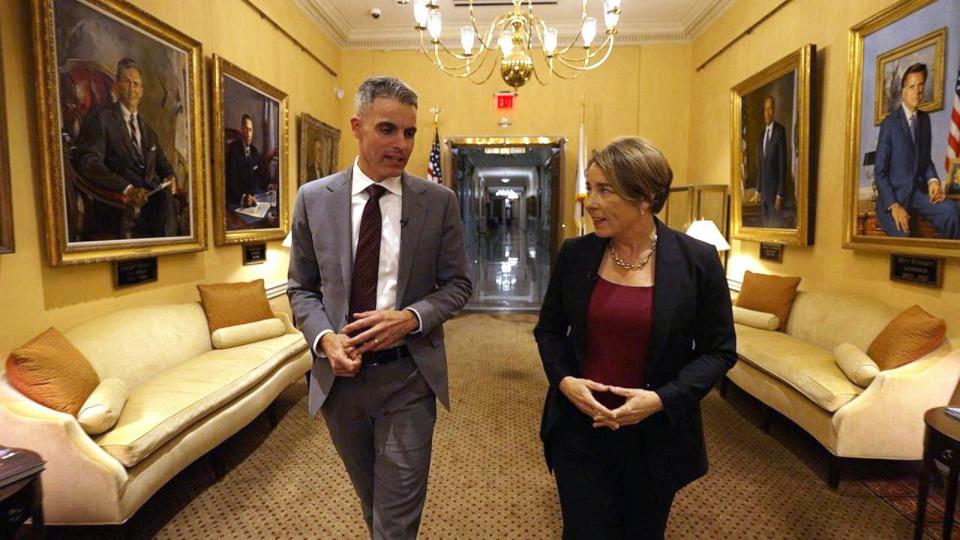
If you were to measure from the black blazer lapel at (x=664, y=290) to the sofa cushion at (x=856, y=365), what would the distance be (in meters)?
2.23

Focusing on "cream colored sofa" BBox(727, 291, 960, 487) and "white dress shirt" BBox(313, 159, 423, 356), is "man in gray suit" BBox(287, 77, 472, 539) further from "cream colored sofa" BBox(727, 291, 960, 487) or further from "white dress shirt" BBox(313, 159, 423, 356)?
"cream colored sofa" BBox(727, 291, 960, 487)

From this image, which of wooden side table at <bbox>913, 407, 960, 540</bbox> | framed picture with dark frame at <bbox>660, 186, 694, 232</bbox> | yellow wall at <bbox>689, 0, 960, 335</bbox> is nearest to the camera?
wooden side table at <bbox>913, 407, 960, 540</bbox>

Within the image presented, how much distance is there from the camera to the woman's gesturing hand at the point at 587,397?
1441 millimetres

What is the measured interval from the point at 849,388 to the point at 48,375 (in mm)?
4160

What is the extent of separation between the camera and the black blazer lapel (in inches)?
58.0

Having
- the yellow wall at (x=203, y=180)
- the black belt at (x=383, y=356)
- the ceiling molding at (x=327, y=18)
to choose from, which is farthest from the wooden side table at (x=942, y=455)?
the ceiling molding at (x=327, y=18)

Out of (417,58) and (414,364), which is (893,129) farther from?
(417,58)

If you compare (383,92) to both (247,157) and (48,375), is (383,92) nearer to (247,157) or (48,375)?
(48,375)

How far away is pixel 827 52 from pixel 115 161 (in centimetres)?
531

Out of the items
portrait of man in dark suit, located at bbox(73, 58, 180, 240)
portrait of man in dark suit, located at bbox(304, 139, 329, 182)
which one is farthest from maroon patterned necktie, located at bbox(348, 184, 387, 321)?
portrait of man in dark suit, located at bbox(304, 139, 329, 182)

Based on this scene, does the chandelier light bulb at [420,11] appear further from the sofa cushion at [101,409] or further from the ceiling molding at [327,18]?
the sofa cushion at [101,409]

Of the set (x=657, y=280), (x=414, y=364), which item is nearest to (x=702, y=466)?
(x=657, y=280)

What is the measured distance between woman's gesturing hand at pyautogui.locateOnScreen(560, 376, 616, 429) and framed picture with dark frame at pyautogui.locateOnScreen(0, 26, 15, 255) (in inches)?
107

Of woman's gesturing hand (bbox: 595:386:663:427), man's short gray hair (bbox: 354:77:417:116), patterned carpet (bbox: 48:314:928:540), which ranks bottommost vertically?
patterned carpet (bbox: 48:314:928:540)
